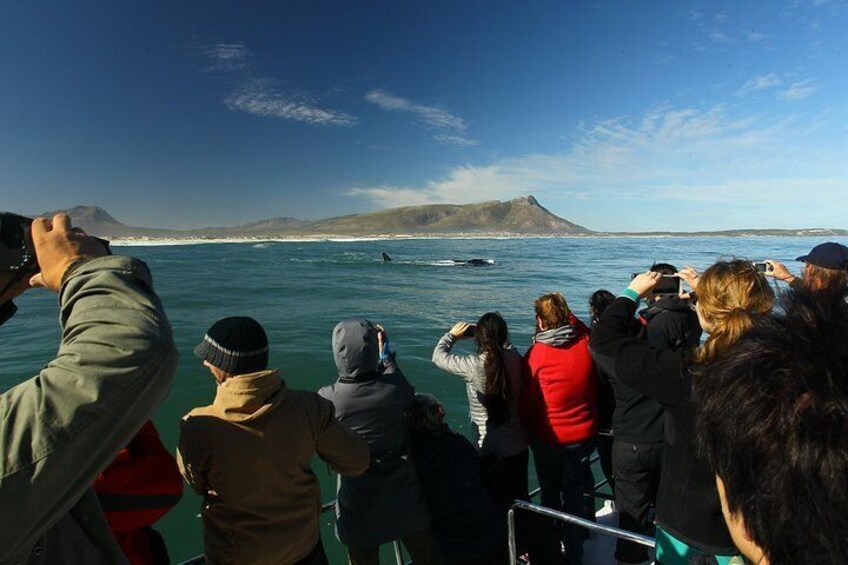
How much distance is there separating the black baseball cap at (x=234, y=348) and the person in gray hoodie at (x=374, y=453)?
73 cm

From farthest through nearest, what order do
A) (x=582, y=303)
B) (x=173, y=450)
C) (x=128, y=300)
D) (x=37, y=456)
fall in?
(x=582, y=303) → (x=173, y=450) → (x=128, y=300) → (x=37, y=456)

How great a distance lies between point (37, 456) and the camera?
0.95 meters

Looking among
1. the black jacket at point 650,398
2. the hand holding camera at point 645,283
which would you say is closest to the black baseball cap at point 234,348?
the hand holding camera at point 645,283

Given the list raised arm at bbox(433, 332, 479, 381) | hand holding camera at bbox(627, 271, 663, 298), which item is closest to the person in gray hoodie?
raised arm at bbox(433, 332, 479, 381)

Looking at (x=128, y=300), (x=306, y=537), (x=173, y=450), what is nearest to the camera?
(x=128, y=300)

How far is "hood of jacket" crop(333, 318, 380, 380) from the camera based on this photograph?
3248 mm

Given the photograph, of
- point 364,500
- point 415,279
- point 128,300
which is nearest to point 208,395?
point 364,500

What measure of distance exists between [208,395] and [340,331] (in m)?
9.49

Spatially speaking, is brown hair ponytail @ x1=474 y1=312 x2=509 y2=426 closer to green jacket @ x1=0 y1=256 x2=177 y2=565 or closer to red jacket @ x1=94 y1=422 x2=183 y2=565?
red jacket @ x1=94 y1=422 x2=183 y2=565

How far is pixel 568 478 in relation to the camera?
13.9ft

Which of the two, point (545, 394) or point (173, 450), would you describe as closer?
point (545, 394)

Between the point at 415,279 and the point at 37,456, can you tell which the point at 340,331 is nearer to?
the point at 37,456

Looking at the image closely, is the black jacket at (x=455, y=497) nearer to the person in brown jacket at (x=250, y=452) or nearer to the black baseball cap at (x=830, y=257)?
the person in brown jacket at (x=250, y=452)

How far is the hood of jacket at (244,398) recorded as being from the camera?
2.51 meters
